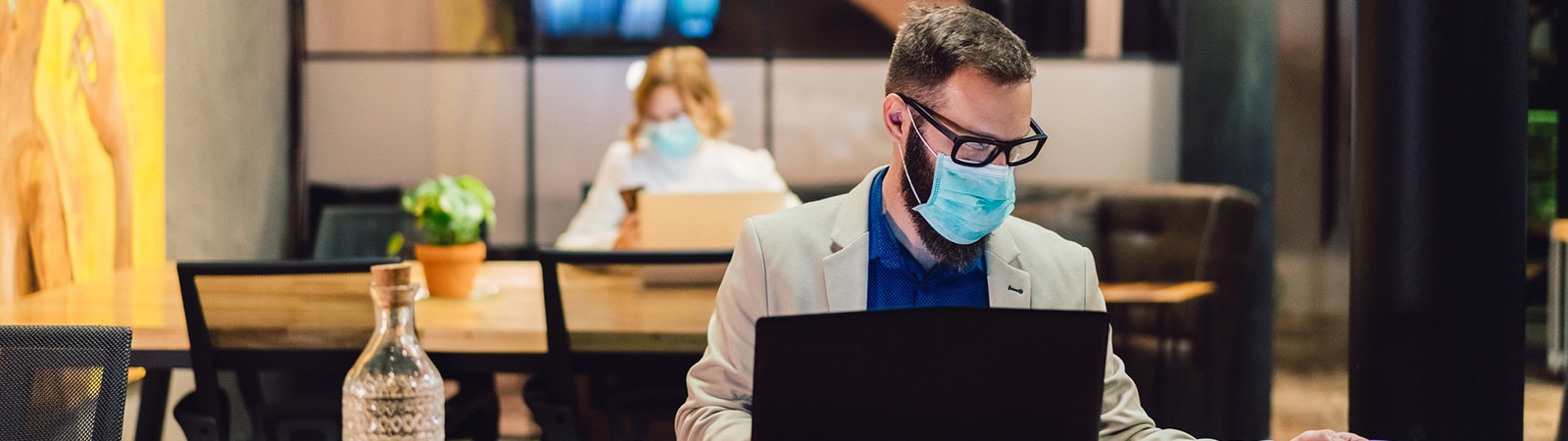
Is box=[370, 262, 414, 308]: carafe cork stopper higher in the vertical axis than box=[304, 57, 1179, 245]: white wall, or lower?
lower

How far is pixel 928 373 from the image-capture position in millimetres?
1069

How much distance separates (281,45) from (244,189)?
0.64 metres

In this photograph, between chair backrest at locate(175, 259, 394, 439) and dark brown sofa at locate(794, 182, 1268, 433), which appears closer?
chair backrest at locate(175, 259, 394, 439)

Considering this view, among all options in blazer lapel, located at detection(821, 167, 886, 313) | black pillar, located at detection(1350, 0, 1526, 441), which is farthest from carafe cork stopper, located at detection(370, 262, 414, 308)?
black pillar, located at detection(1350, 0, 1526, 441)

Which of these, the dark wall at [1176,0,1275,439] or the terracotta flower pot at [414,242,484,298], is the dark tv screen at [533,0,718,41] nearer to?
the dark wall at [1176,0,1275,439]

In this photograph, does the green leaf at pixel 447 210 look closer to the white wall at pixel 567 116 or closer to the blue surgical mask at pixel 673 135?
the blue surgical mask at pixel 673 135

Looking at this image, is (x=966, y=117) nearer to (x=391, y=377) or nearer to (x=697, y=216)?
(x=391, y=377)

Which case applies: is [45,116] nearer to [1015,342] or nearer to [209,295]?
[209,295]

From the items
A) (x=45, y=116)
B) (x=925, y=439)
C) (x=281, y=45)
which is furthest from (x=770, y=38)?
(x=925, y=439)

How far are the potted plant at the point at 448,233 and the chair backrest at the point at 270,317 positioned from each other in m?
0.44

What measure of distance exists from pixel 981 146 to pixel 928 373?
0.43 m

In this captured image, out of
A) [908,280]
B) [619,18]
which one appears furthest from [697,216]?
[619,18]

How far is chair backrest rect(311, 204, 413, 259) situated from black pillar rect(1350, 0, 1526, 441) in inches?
108

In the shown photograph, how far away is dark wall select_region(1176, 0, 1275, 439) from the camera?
4.76 meters
